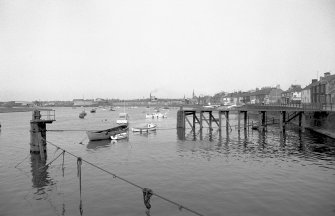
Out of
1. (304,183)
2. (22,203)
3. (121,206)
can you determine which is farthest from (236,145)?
(22,203)

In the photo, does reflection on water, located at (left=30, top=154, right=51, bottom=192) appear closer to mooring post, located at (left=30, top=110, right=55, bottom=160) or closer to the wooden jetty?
mooring post, located at (left=30, top=110, right=55, bottom=160)

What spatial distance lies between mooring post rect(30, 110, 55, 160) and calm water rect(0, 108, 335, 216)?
1096 mm

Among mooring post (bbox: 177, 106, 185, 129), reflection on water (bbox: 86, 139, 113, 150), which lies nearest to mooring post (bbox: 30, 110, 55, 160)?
reflection on water (bbox: 86, 139, 113, 150)

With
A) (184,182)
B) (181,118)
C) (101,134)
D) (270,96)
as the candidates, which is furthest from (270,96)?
(184,182)

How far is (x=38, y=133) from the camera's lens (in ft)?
96.7

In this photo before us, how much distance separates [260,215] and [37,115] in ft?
83.2

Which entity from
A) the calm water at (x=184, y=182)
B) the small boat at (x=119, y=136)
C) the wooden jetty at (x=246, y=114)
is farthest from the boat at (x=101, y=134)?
the wooden jetty at (x=246, y=114)

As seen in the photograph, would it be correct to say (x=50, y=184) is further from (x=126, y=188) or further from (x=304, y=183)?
(x=304, y=183)

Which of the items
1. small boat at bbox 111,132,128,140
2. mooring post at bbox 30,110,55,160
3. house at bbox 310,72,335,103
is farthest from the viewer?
house at bbox 310,72,335,103

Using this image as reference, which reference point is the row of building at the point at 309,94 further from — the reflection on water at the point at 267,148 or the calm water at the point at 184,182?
the calm water at the point at 184,182

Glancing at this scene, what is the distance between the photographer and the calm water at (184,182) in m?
16.0

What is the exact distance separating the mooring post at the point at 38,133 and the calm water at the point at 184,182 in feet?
3.60

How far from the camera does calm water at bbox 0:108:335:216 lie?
1596 cm

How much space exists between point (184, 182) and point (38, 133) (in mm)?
18506
